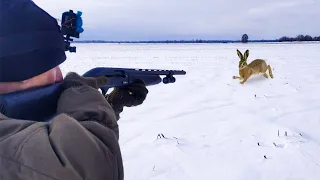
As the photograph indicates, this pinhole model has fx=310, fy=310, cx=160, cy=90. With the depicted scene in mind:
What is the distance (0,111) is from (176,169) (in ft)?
5.43

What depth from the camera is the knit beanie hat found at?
3.32ft

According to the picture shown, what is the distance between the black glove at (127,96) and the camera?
2186 mm

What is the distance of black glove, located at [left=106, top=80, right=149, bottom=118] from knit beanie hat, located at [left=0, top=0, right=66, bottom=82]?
1109 millimetres

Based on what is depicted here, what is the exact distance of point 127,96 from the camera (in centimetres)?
223

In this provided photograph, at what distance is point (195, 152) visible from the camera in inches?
108

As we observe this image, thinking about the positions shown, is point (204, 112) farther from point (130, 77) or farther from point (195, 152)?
point (130, 77)

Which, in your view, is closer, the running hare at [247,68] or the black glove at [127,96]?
the black glove at [127,96]

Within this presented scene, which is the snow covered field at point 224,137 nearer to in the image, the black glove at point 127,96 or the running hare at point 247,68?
the black glove at point 127,96

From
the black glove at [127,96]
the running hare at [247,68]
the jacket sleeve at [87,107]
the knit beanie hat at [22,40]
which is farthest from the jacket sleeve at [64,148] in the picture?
the running hare at [247,68]

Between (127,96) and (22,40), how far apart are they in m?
1.24

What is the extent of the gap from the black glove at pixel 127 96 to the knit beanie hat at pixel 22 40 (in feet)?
3.64

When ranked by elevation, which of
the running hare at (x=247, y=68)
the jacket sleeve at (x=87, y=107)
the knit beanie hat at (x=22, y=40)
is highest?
the knit beanie hat at (x=22, y=40)

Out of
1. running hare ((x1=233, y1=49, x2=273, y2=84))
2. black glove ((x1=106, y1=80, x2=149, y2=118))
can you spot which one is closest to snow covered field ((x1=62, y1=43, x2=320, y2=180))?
black glove ((x1=106, y1=80, x2=149, y2=118))

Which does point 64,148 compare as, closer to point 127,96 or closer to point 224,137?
point 127,96
